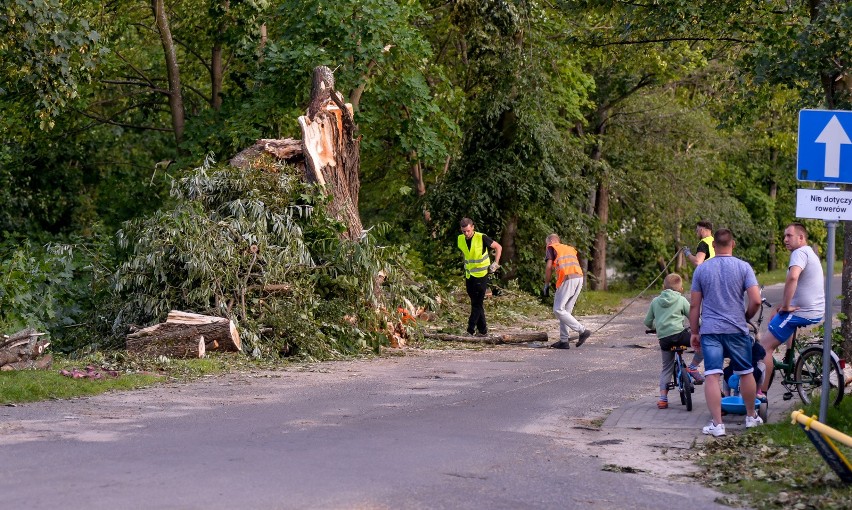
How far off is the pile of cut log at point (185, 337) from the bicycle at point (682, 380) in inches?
233

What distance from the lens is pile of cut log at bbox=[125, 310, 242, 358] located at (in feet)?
47.9

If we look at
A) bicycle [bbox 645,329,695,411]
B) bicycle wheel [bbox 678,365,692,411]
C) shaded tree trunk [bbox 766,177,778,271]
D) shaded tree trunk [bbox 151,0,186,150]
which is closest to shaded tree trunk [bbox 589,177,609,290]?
shaded tree trunk [bbox 151,0,186,150]

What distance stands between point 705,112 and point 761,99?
63.8 ft

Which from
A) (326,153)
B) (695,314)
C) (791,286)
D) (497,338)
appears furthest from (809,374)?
(326,153)

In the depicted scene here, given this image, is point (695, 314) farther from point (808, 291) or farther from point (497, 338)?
point (497, 338)

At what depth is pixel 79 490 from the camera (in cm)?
721

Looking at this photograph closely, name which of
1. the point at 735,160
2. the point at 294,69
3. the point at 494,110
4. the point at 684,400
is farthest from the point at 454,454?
the point at 735,160

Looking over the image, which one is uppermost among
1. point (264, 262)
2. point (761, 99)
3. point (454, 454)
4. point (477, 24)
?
point (477, 24)

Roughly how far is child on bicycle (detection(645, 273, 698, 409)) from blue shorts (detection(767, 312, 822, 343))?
82 cm

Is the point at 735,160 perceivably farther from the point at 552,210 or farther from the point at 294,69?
the point at 294,69

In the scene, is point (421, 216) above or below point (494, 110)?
below

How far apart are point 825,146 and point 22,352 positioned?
8987mm

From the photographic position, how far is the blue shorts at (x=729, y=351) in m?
9.89

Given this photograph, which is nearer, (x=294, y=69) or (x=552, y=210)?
(x=294, y=69)
